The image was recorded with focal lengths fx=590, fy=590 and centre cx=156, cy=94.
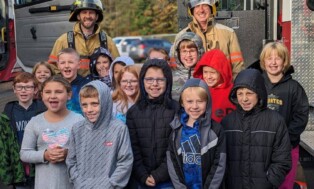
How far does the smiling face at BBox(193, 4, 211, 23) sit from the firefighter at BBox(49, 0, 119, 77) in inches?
38.5

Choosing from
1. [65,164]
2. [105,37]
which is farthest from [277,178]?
[105,37]

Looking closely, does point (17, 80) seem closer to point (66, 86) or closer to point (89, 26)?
point (66, 86)

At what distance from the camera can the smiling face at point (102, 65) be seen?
5.13 metres

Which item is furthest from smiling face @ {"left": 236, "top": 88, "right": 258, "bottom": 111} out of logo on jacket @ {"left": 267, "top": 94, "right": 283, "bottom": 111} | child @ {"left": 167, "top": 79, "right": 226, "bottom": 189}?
logo on jacket @ {"left": 267, "top": 94, "right": 283, "bottom": 111}

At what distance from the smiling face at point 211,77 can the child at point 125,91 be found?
523mm

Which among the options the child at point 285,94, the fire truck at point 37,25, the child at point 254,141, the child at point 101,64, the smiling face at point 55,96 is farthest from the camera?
the fire truck at point 37,25

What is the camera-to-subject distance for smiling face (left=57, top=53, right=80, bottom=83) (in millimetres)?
4809

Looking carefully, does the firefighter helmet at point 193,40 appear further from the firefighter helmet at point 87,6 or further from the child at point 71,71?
the firefighter helmet at point 87,6

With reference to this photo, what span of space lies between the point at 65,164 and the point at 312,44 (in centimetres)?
253

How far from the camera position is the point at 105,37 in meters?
5.68

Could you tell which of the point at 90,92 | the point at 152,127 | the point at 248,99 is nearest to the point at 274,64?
the point at 248,99

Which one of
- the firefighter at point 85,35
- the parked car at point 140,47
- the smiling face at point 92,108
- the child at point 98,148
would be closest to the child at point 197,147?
the child at point 98,148

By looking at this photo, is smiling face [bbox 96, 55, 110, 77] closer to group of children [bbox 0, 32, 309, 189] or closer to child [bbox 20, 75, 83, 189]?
group of children [bbox 0, 32, 309, 189]

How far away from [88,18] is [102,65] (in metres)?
0.61
